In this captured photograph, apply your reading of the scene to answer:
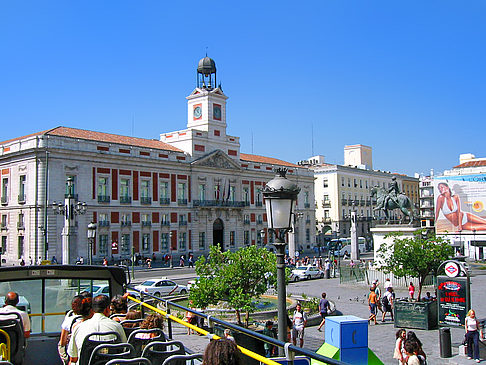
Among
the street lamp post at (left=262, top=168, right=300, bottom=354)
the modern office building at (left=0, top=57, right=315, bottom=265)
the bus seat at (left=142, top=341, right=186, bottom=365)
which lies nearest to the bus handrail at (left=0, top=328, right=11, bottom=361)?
the bus seat at (left=142, top=341, right=186, bottom=365)

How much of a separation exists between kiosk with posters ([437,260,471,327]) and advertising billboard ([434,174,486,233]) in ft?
141

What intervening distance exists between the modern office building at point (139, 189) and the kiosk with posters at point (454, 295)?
18989mm

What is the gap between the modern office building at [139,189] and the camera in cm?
4212

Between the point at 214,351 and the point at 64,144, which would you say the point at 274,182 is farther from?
the point at 64,144

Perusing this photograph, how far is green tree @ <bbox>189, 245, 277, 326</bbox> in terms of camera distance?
16266 millimetres

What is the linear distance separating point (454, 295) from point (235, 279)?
20.9ft

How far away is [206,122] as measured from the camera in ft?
190

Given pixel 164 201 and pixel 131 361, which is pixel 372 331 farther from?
pixel 164 201

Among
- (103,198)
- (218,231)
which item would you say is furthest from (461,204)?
(103,198)

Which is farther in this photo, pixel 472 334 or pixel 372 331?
pixel 372 331

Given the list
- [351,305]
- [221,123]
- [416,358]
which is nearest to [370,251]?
[221,123]

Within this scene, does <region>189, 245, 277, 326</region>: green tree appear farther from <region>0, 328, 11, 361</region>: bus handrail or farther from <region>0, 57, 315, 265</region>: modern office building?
<region>0, 57, 315, 265</region>: modern office building

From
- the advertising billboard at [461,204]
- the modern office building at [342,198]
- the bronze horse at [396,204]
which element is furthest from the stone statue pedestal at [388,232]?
the modern office building at [342,198]

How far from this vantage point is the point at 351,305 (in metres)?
23.1
